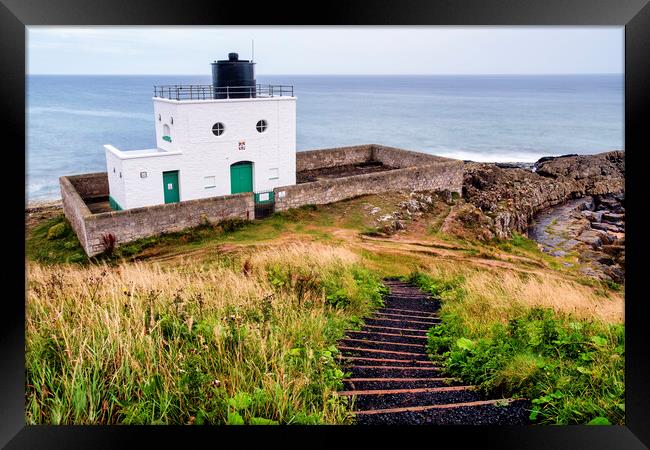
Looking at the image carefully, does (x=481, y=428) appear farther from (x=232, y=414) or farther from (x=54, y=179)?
(x=54, y=179)

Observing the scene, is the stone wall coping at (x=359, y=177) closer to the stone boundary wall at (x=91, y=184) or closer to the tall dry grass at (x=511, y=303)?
the stone boundary wall at (x=91, y=184)

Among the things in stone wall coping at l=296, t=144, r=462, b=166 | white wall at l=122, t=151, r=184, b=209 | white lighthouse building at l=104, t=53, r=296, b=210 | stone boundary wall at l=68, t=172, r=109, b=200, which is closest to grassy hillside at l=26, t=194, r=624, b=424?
white wall at l=122, t=151, r=184, b=209

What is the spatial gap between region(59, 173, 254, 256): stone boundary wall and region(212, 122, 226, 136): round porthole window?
159 centimetres

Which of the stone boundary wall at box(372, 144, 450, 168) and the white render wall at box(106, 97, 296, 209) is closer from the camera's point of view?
the white render wall at box(106, 97, 296, 209)

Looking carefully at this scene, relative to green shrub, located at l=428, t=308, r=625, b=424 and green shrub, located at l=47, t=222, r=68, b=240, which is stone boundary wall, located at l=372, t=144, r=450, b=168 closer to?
green shrub, located at l=47, t=222, r=68, b=240

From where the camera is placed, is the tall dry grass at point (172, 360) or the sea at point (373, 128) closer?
the tall dry grass at point (172, 360)

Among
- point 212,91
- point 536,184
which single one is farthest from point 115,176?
point 536,184

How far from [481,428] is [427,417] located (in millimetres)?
309

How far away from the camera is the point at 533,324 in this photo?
398 centimetres

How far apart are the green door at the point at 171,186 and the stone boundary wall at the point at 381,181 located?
220 cm

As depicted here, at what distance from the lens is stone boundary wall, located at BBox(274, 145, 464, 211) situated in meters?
12.2

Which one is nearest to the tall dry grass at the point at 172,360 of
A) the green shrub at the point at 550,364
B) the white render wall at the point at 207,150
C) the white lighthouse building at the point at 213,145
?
the green shrub at the point at 550,364

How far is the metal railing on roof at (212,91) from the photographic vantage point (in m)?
11.1

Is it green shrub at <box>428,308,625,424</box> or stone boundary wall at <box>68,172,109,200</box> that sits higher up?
stone boundary wall at <box>68,172,109,200</box>
